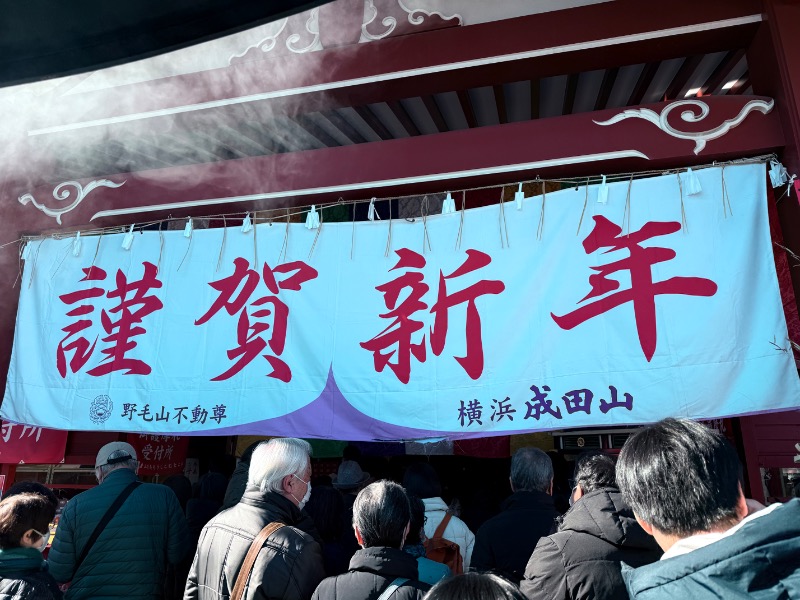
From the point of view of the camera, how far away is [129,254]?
15.6 ft

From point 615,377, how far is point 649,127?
1656 millimetres

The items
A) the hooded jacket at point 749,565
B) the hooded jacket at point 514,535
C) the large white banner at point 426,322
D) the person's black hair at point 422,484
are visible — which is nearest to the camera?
the hooded jacket at point 749,565

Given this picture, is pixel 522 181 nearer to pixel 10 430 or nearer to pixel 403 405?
pixel 403 405

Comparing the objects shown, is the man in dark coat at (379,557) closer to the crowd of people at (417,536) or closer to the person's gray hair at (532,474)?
the crowd of people at (417,536)

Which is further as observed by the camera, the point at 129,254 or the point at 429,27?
the point at 129,254

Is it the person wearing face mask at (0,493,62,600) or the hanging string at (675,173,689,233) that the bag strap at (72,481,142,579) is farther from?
the hanging string at (675,173,689,233)

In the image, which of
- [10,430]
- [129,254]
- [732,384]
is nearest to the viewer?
[732,384]

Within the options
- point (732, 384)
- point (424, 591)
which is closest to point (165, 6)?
point (424, 591)

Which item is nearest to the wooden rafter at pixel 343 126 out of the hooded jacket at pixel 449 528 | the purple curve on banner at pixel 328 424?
the purple curve on banner at pixel 328 424

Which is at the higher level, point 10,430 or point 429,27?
point 429,27

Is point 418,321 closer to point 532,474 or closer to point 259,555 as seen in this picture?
point 532,474

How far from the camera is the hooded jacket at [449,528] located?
3.31 m

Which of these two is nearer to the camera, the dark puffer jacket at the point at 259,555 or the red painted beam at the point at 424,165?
the dark puffer jacket at the point at 259,555

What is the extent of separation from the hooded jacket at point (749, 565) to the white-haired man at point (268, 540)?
1.42 meters
